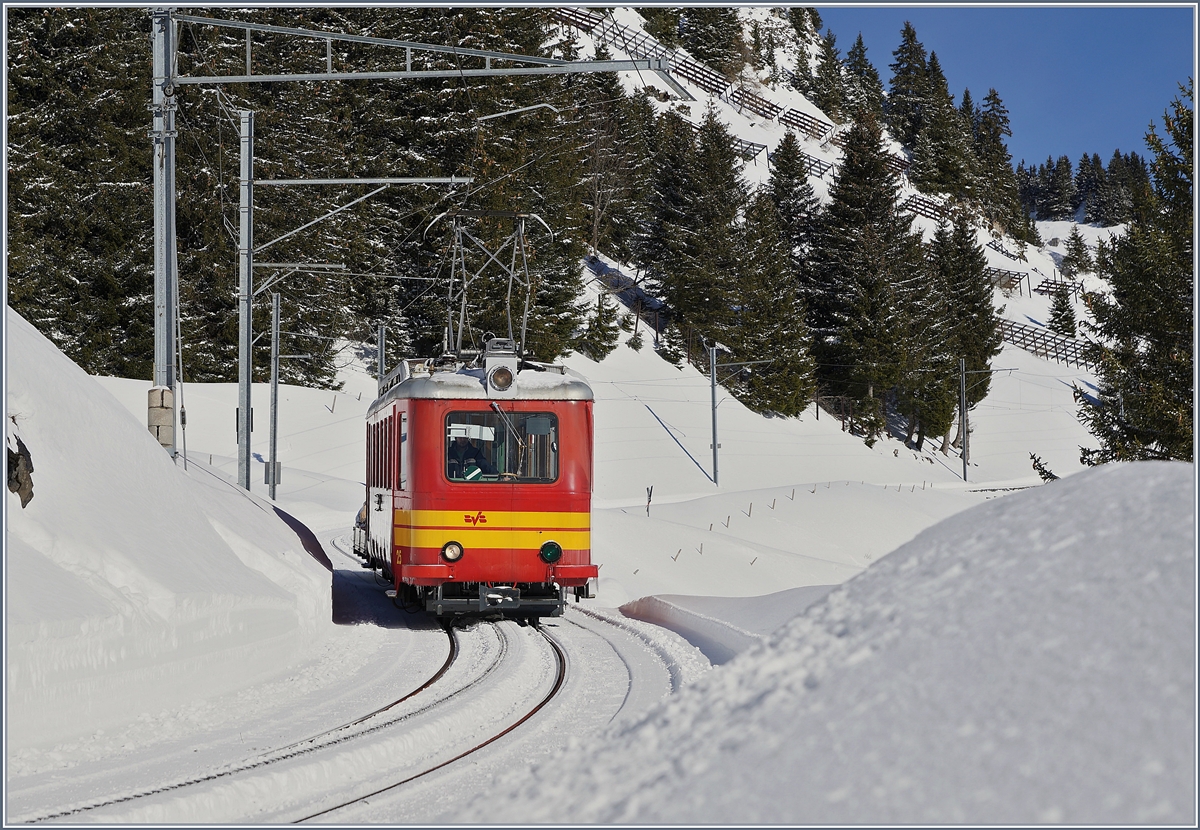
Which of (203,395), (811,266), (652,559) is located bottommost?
(652,559)

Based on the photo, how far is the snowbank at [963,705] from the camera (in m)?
3.53

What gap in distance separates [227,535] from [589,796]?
8.52m

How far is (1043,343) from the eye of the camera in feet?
280

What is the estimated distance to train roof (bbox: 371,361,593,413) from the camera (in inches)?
526

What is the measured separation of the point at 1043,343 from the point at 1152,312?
2531 inches

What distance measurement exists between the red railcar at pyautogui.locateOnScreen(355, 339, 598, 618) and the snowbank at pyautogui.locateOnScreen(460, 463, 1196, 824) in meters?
8.50

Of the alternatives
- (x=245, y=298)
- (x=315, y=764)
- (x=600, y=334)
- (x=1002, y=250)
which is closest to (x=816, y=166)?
(x=1002, y=250)

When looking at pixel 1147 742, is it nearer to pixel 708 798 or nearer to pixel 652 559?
pixel 708 798

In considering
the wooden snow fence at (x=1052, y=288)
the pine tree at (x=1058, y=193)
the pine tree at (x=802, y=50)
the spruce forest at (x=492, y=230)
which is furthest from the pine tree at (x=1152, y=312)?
the pine tree at (x=1058, y=193)

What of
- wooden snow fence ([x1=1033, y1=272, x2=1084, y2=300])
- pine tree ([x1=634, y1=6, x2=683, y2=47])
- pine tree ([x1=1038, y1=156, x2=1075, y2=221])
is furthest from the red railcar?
pine tree ([x1=1038, y1=156, x2=1075, y2=221])

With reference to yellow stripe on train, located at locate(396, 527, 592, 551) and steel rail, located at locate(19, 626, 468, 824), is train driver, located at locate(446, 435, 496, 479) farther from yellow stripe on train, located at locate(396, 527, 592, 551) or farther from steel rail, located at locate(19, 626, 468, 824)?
steel rail, located at locate(19, 626, 468, 824)

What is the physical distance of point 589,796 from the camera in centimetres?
404

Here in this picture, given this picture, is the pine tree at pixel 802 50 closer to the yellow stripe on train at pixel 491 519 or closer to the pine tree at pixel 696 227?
the pine tree at pixel 696 227

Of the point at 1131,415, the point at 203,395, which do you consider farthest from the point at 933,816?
the point at 203,395
